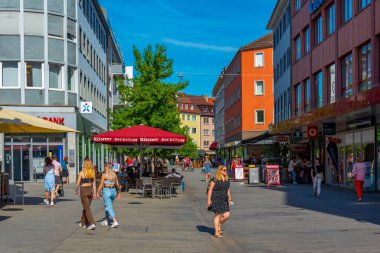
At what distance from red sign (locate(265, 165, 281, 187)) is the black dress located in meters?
19.7

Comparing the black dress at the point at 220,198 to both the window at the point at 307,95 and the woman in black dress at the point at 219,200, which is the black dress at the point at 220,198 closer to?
→ the woman in black dress at the point at 219,200

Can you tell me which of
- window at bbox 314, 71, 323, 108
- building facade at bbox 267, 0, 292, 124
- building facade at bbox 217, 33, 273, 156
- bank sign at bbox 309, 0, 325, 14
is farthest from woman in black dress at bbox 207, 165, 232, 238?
building facade at bbox 217, 33, 273, 156

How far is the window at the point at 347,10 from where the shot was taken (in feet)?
95.9

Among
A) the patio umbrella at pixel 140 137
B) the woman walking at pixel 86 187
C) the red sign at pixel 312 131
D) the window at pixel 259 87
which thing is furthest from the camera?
the window at pixel 259 87

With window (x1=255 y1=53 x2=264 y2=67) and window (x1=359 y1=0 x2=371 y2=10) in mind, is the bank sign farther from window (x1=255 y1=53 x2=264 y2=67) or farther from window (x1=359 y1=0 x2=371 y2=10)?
window (x1=255 y1=53 x2=264 y2=67)

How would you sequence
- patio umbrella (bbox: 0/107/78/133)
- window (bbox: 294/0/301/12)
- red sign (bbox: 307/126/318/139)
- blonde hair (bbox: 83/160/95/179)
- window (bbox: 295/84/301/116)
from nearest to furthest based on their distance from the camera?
blonde hair (bbox: 83/160/95/179) → patio umbrella (bbox: 0/107/78/133) → red sign (bbox: 307/126/318/139) → window (bbox: 294/0/301/12) → window (bbox: 295/84/301/116)

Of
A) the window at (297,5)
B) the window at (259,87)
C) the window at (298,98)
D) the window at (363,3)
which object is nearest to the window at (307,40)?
the window at (297,5)

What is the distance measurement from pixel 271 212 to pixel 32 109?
22687 millimetres

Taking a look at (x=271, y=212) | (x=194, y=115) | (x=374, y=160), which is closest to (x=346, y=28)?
Result: (x=374, y=160)

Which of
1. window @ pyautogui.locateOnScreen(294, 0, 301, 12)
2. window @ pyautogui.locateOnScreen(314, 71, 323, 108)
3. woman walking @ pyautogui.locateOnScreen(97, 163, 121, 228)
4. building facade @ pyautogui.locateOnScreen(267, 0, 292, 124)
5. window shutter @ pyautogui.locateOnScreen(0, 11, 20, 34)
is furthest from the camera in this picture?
building facade @ pyautogui.locateOnScreen(267, 0, 292, 124)

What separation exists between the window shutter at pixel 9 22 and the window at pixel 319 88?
17.8 meters

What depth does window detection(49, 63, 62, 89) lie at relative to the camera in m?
37.3

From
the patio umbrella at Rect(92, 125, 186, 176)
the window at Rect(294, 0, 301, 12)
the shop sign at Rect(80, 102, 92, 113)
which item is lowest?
Result: the patio umbrella at Rect(92, 125, 186, 176)

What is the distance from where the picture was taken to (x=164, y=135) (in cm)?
2309
